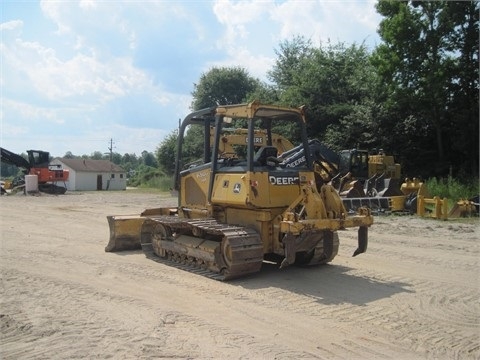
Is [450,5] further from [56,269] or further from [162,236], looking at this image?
[56,269]

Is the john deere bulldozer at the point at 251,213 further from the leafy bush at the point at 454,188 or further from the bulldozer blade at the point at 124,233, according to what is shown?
the leafy bush at the point at 454,188

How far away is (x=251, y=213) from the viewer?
314 inches

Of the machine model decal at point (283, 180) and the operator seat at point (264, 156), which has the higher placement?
the operator seat at point (264, 156)

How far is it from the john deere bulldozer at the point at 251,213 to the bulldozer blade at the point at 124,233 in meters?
1.19

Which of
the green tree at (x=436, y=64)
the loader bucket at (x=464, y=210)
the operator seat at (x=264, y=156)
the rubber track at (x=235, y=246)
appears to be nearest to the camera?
the rubber track at (x=235, y=246)

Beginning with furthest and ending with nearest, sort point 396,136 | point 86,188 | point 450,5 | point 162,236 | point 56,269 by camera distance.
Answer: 1. point 86,188
2. point 396,136
3. point 450,5
4. point 162,236
5. point 56,269

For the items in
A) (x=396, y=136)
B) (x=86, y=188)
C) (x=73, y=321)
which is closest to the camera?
(x=73, y=321)

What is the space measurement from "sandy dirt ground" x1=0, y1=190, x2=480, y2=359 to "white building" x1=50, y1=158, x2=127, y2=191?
44.9 m

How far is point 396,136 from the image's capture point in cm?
2377

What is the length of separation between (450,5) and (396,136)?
20.7ft

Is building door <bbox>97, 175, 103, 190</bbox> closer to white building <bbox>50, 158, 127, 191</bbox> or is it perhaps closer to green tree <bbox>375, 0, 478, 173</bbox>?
white building <bbox>50, 158, 127, 191</bbox>

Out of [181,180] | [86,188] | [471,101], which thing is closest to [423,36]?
[471,101]

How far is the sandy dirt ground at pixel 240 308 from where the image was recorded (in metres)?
4.70

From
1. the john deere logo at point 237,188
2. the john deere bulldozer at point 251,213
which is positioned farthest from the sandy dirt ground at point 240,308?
the john deere logo at point 237,188
